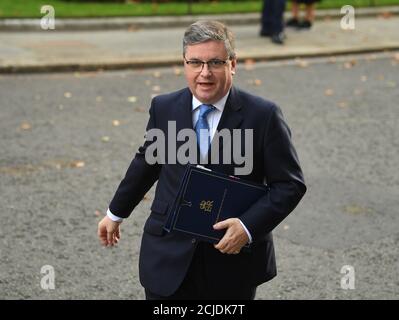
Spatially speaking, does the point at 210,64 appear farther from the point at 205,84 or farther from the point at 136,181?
the point at 136,181

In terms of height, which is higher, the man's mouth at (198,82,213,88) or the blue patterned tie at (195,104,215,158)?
the man's mouth at (198,82,213,88)

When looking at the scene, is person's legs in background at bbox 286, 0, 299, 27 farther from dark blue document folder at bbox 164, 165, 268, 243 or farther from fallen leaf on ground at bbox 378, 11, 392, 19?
dark blue document folder at bbox 164, 165, 268, 243

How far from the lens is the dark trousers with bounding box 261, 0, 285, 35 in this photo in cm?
1432

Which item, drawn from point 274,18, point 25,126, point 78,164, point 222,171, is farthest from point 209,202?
point 274,18

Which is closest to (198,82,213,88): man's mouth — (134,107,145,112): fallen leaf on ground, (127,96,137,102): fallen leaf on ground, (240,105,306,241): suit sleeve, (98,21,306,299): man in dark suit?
Result: (98,21,306,299): man in dark suit

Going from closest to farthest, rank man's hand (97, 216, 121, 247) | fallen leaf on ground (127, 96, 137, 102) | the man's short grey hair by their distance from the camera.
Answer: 1. the man's short grey hair
2. man's hand (97, 216, 121, 247)
3. fallen leaf on ground (127, 96, 137, 102)

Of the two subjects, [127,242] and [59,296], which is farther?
[127,242]

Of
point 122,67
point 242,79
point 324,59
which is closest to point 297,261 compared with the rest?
point 242,79

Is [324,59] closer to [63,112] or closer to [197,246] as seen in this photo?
[63,112]

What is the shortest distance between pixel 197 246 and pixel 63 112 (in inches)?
261

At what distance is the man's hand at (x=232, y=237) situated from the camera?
3.93 meters

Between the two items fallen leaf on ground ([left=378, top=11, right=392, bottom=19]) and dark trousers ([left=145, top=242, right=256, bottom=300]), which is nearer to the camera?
dark trousers ([left=145, top=242, right=256, bottom=300])

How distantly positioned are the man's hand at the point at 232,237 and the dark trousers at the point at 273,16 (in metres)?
10.7

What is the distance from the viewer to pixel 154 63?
43.1 feet
